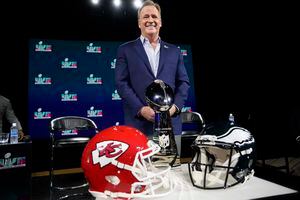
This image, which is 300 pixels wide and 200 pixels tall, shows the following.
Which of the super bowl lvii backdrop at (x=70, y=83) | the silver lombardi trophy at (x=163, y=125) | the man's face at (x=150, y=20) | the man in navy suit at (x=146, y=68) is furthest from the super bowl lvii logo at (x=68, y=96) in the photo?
the silver lombardi trophy at (x=163, y=125)

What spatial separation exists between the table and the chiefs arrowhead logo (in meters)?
1.74

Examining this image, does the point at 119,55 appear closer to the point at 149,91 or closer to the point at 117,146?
the point at 149,91

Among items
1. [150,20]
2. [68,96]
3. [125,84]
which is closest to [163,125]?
[125,84]

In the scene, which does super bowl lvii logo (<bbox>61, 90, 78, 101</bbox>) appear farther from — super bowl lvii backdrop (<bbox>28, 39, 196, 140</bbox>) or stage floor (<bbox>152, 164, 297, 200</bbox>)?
stage floor (<bbox>152, 164, 297, 200</bbox>)

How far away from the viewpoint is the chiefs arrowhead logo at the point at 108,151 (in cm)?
73

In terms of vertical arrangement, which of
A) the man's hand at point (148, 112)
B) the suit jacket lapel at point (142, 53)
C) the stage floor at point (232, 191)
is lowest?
the stage floor at point (232, 191)

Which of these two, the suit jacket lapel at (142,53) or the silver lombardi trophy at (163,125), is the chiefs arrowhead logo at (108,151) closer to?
the silver lombardi trophy at (163,125)

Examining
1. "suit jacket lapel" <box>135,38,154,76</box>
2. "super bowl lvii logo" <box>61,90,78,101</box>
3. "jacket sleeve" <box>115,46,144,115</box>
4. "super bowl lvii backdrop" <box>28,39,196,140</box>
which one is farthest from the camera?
"super bowl lvii logo" <box>61,90,78,101</box>

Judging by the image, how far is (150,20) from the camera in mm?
1490

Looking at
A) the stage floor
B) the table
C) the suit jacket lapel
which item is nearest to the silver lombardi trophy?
the stage floor

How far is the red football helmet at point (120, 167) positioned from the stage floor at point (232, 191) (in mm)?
56

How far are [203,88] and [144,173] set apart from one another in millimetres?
4389

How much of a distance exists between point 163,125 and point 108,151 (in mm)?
322

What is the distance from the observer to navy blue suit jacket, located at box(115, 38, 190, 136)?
1.50 meters
